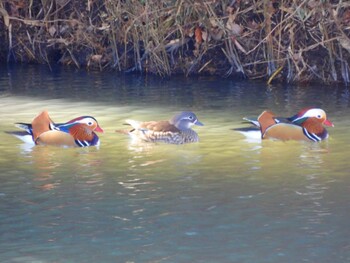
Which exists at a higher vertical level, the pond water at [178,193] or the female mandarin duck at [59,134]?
the female mandarin duck at [59,134]

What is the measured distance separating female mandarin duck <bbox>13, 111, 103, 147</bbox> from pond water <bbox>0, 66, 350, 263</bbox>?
0.28 feet

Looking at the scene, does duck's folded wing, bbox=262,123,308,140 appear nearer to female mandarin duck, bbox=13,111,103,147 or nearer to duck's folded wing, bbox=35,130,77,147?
female mandarin duck, bbox=13,111,103,147

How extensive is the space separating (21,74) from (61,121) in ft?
13.9

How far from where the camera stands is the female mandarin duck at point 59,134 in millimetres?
9148

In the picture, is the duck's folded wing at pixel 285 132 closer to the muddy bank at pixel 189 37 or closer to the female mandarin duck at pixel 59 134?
the female mandarin duck at pixel 59 134

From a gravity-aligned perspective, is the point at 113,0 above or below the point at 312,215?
above

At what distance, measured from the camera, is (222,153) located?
346 inches

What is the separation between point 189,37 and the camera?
1409 cm

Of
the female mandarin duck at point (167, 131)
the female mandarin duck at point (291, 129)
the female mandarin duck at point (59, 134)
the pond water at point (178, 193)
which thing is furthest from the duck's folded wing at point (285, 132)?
the female mandarin duck at point (59, 134)

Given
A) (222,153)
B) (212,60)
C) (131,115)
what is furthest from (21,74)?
(222,153)

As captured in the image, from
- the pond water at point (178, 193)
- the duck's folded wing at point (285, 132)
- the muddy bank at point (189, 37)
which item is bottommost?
the pond water at point (178, 193)

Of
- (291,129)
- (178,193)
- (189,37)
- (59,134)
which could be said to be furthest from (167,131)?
(189,37)

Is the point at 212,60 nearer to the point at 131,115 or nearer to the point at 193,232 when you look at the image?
the point at 131,115

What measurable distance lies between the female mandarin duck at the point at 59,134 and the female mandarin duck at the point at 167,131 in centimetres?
42
